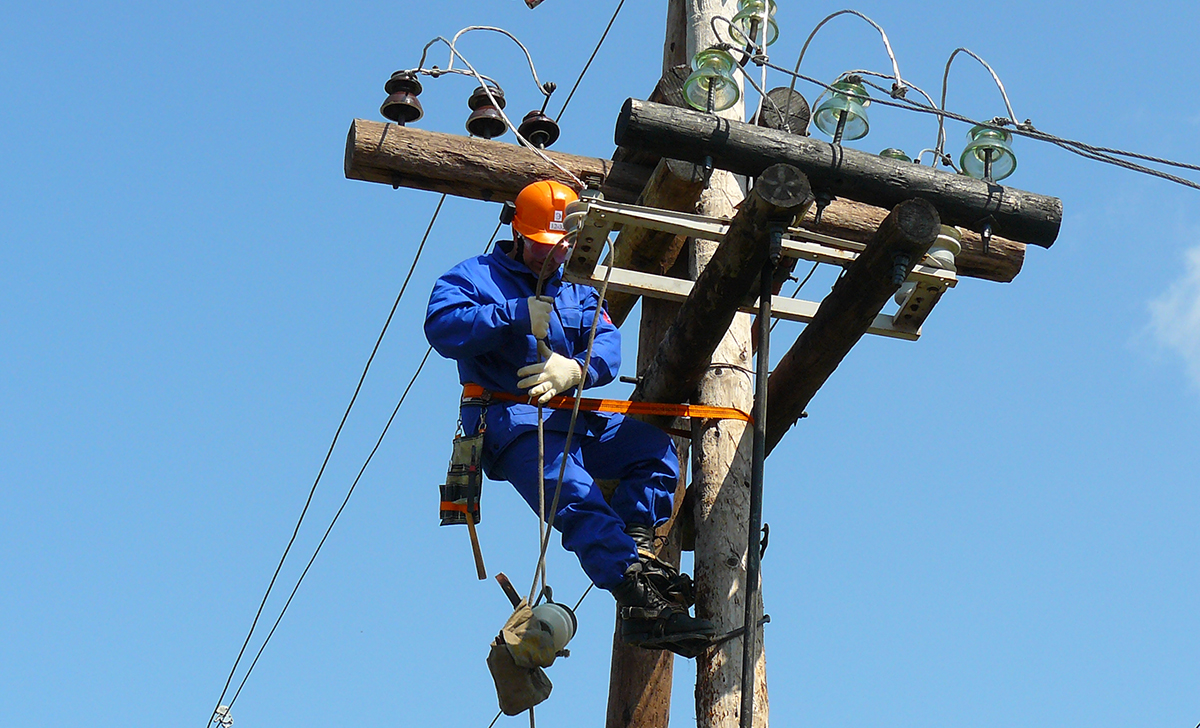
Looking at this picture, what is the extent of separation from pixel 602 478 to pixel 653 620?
794 millimetres

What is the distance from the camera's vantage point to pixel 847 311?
510 cm

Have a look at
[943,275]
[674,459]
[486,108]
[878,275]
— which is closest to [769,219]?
[878,275]

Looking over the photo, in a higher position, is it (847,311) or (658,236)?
(658,236)

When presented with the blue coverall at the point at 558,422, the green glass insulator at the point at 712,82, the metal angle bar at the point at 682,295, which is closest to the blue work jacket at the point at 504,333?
the blue coverall at the point at 558,422

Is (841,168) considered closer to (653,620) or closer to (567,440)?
(567,440)

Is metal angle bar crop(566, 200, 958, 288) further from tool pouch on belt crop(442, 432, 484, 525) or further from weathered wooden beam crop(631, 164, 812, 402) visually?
tool pouch on belt crop(442, 432, 484, 525)

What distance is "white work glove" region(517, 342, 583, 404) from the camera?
17.7ft

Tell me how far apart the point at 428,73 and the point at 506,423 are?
167cm

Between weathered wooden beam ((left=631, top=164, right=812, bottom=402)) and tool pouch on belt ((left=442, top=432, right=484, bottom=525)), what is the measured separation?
0.72m

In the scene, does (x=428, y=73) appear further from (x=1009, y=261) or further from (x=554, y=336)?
(x=1009, y=261)

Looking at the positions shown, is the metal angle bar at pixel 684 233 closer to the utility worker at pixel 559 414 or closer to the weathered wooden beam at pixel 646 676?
the utility worker at pixel 559 414

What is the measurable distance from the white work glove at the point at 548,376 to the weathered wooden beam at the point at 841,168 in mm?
874

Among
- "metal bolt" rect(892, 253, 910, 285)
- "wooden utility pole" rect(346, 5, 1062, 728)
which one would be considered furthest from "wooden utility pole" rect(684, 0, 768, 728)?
"metal bolt" rect(892, 253, 910, 285)

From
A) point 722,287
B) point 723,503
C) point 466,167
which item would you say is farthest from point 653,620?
point 466,167
